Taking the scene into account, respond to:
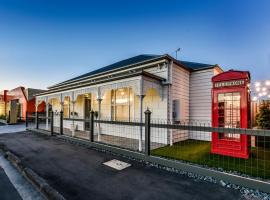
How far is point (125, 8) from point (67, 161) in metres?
17.1

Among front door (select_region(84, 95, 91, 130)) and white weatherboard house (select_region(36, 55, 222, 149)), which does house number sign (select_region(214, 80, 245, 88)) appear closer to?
white weatherboard house (select_region(36, 55, 222, 149))

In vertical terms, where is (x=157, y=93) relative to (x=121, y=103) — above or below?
above

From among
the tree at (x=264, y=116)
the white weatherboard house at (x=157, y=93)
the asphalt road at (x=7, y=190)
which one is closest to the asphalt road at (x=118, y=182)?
the asphalt road at (x=7, y=190)

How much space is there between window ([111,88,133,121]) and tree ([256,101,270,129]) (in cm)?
723

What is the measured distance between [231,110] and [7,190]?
23.2 ft

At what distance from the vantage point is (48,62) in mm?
24141

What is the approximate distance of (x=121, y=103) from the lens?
9.59 m

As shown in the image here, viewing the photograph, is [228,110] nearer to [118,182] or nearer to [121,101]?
[118,182]

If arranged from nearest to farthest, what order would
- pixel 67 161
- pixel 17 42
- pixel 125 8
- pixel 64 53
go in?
pixel 67 161
pixel 125 8
pixel 17 42
pixel 64 53

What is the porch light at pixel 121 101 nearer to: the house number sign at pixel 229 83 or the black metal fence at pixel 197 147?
the black metal fence at pixel 197 147

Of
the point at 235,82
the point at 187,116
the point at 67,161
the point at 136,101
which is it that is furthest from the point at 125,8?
the point at 67,161

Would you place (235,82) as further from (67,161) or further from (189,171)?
(67,161)

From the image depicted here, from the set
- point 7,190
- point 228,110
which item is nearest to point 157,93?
point 228,110

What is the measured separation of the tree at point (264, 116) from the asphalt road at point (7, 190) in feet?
34.2
